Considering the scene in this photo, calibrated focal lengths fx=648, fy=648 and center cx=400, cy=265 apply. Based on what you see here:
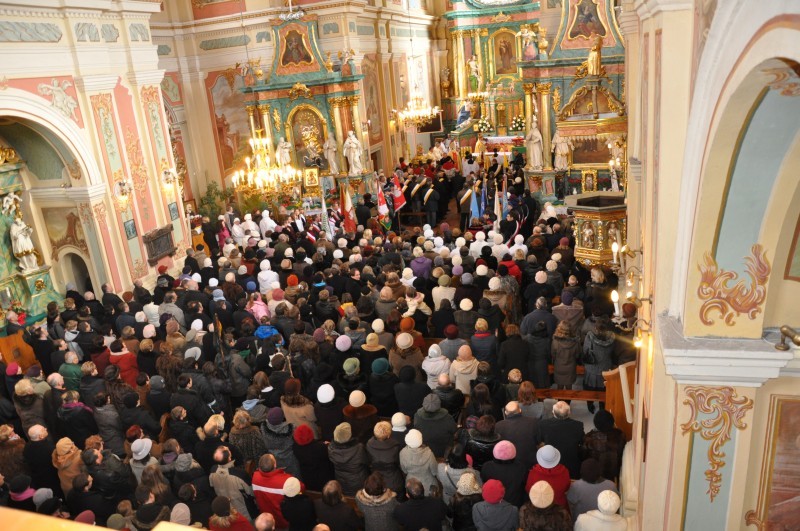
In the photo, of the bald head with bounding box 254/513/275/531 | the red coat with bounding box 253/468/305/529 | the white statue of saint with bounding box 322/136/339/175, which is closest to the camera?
the bald head with bounding box 254/513/275/531

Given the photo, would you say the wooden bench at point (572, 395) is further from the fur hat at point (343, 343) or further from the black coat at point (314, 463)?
the black coat at point (314, 463)

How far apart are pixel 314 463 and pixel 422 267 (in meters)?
5.05

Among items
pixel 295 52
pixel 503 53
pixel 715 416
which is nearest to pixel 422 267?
pixel 715 416

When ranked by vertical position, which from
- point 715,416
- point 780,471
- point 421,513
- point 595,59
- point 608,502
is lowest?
point 421,513

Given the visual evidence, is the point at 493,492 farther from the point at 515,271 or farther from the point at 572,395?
the point at 515,271

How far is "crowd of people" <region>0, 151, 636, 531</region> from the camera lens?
5.47 metres

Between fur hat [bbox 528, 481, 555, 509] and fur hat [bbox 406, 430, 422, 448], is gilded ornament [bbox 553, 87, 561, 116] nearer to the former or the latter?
fur hat [bbox 406, 430, 422, 448]

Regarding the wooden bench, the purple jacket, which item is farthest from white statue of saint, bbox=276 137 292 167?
the wooden bench

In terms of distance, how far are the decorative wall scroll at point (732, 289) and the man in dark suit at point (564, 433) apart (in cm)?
248

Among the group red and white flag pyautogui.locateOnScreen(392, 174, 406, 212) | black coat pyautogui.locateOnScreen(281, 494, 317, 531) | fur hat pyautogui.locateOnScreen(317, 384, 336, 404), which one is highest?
red and white flag pyautogui.locateOnScreen(392, 174, 406, 212)

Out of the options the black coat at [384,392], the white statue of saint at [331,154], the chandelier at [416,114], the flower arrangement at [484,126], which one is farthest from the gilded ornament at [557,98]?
the black coat at [384,392]

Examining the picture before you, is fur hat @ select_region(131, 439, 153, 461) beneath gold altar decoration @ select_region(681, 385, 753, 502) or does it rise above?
beneath

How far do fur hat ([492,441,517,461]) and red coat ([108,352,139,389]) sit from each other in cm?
511

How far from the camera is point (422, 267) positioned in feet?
35.7
